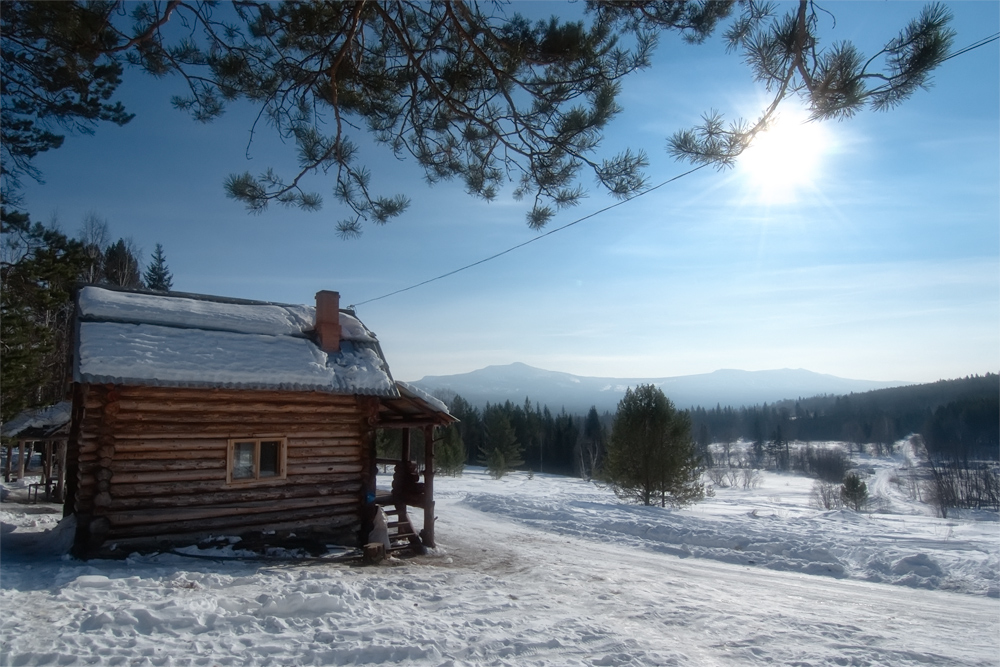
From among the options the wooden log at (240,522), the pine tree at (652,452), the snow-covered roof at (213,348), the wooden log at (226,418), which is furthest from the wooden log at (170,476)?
the pine tree at (652,452)

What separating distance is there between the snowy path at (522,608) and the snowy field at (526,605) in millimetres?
30

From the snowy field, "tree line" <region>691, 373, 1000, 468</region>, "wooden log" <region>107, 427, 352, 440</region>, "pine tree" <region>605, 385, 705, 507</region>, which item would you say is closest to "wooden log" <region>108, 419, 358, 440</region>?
"wooden log" <region>107, 427, 352, 440</region>

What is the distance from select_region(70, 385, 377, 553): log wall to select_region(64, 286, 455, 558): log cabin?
0.8 inches

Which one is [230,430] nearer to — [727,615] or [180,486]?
[180,486]

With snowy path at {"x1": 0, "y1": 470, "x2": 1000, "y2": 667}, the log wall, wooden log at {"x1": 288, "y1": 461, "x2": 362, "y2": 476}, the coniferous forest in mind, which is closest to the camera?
snowy path at {"x1": 0, "y1": 470, "x2": 1000, "y2": 667}

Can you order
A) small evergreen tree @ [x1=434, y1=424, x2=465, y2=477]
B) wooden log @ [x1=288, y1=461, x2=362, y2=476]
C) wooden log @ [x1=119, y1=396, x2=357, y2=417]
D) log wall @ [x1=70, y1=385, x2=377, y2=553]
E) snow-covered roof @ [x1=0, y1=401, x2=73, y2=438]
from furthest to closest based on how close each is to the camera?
small evergreen tree @ [x1=434, y1=424, x2=465, y2=477], snow-covered roof @ [x1=0, y1=401, x2=73, y2=438], wooden log @ [x1=288, y1=461, x2=362, y2=476], wooden log @ [x1=119, y1=396, x2=357, y2=417], log wall @ [x1=70, y1=385, x2=377, y2=553]

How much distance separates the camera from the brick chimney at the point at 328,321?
12523 mm

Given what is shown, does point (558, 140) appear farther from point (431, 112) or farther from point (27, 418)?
point (27, 418)

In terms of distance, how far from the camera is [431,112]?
8961mm

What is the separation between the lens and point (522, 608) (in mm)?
7875

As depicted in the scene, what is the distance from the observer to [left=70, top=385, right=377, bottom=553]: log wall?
9680 mm

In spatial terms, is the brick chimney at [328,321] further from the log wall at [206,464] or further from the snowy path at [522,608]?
the snowy path at [522,608]

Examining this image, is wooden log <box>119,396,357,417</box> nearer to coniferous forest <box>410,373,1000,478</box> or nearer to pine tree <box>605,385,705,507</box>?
pine tree <box>605,385,705,507</box>

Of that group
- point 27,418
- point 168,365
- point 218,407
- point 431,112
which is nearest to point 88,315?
point 168,365
